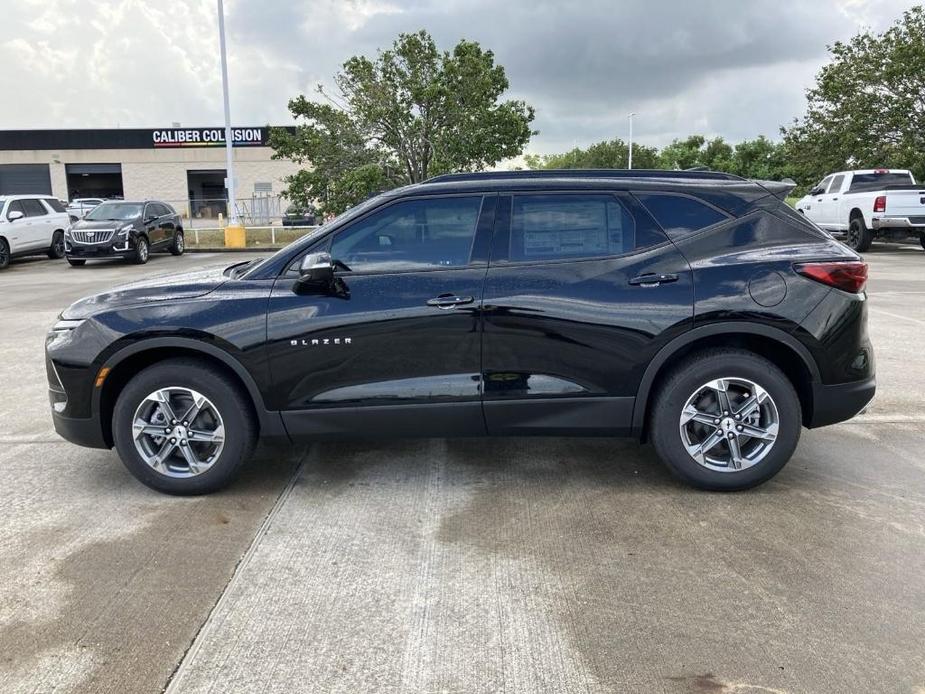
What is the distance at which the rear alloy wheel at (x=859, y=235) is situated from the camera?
18.5 meters

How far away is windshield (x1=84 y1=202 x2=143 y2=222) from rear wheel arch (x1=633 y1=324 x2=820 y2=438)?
1875cm

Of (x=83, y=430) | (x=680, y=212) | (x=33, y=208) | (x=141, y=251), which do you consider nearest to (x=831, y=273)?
(x=680, y=212)

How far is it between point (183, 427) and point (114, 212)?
1815 centimetres

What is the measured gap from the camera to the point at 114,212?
2016 cm

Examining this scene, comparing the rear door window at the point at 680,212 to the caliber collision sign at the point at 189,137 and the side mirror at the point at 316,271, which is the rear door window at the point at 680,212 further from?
Result: the caliber collision sign at the point at 189,137

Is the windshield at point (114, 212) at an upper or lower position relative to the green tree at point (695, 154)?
lower

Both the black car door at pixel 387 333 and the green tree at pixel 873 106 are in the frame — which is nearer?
the black car door at pixel 387 333

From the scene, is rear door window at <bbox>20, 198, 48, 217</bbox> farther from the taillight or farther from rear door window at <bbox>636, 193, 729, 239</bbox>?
the taillight

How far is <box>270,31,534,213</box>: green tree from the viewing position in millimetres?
24172

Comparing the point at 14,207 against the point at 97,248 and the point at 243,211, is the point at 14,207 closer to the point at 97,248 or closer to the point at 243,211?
the point at 97,248

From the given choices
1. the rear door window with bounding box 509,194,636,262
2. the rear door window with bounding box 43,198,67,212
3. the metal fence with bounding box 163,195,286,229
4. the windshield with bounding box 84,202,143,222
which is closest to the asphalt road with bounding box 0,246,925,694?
the rear door window with bounding box 509,194,636,262

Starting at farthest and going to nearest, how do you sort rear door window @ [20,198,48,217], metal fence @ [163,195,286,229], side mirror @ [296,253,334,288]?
1. metal fence @ [163,195,286,229]
2. rear door window @ [20,198,48,217]
3. side mirror @ [296,253,334,288]

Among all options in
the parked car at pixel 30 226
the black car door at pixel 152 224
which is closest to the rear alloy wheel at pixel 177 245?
the black car door at pixel 152 224

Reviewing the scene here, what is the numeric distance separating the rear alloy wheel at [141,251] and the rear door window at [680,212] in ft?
58.9
